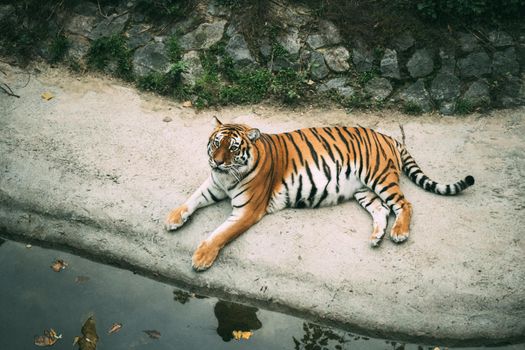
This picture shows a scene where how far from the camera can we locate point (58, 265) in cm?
421

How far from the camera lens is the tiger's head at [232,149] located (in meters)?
3.93

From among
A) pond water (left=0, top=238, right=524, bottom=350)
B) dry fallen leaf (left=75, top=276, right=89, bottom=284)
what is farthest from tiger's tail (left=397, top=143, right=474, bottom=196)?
dry fallen leaf (left=75, top=276, right=89, bottom=284)

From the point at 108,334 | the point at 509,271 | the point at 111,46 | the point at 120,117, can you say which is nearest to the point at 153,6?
the point at 111,46

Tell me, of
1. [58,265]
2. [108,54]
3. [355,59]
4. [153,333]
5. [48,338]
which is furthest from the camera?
[108,54]

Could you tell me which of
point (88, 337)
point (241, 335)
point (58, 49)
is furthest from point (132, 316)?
point (58, 49)

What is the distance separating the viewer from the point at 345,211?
4.56 metres

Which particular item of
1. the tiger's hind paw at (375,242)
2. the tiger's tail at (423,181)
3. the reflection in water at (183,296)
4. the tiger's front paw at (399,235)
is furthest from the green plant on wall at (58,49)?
the tiger's front paw at (399,235)

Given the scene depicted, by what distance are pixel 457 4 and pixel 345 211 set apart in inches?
133

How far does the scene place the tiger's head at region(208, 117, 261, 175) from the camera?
12.9ft

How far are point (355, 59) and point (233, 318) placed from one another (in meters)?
3.82

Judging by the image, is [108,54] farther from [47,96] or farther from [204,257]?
[204,257]

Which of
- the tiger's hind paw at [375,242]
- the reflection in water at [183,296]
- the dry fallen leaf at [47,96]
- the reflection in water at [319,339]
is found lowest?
the dry fallen leaf at [47,96]

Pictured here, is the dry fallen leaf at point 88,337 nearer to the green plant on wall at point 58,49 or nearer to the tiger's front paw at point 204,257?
the tiger's front paw at point 204,257

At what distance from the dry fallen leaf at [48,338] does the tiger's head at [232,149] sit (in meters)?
1.75
